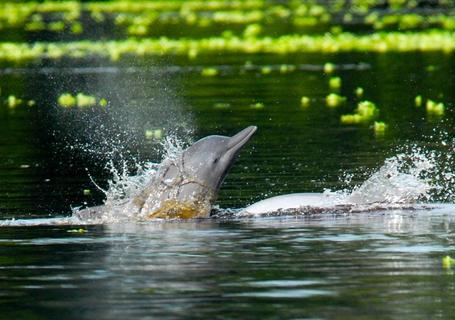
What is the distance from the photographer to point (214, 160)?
15102 millimetres

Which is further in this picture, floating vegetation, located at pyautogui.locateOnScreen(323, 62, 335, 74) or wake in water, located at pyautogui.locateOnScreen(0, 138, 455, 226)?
floating vegetation, located at pyautogui.locateOnScreen(323, 62, 335, 74)

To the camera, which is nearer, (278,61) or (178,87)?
(178,87)

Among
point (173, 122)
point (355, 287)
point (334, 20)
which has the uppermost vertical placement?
point (334, 20)

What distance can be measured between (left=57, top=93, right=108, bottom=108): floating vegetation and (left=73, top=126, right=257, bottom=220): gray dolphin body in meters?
13.6

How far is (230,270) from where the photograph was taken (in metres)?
11.8

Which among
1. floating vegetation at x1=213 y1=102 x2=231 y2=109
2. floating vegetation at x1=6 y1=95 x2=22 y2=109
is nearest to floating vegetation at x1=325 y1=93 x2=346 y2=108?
floating vegetation at x1=213 y1=102 x2=231 y2=109

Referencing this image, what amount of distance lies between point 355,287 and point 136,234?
3455 millimetres

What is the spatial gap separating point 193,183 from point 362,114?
11.5 m

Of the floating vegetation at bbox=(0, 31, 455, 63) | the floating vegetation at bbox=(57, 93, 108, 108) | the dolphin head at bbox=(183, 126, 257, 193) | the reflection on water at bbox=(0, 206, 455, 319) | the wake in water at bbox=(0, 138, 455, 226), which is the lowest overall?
the reflection on water at bbox=(0, 206, 455, 319)

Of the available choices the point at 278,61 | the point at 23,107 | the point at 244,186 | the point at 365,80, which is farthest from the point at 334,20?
the point at 244,186

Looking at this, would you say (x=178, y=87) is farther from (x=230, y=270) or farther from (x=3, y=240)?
(x=230, y=270)

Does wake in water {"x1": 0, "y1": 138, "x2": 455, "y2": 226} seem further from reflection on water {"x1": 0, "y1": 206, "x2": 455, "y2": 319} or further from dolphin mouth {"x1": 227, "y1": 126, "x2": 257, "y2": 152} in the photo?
dolphin mouth {"x1": 227, "y1": 126, "x2": 257, "y2": 152}

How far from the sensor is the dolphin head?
594 inches

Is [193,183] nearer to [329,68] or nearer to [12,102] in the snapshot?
[12,102]
